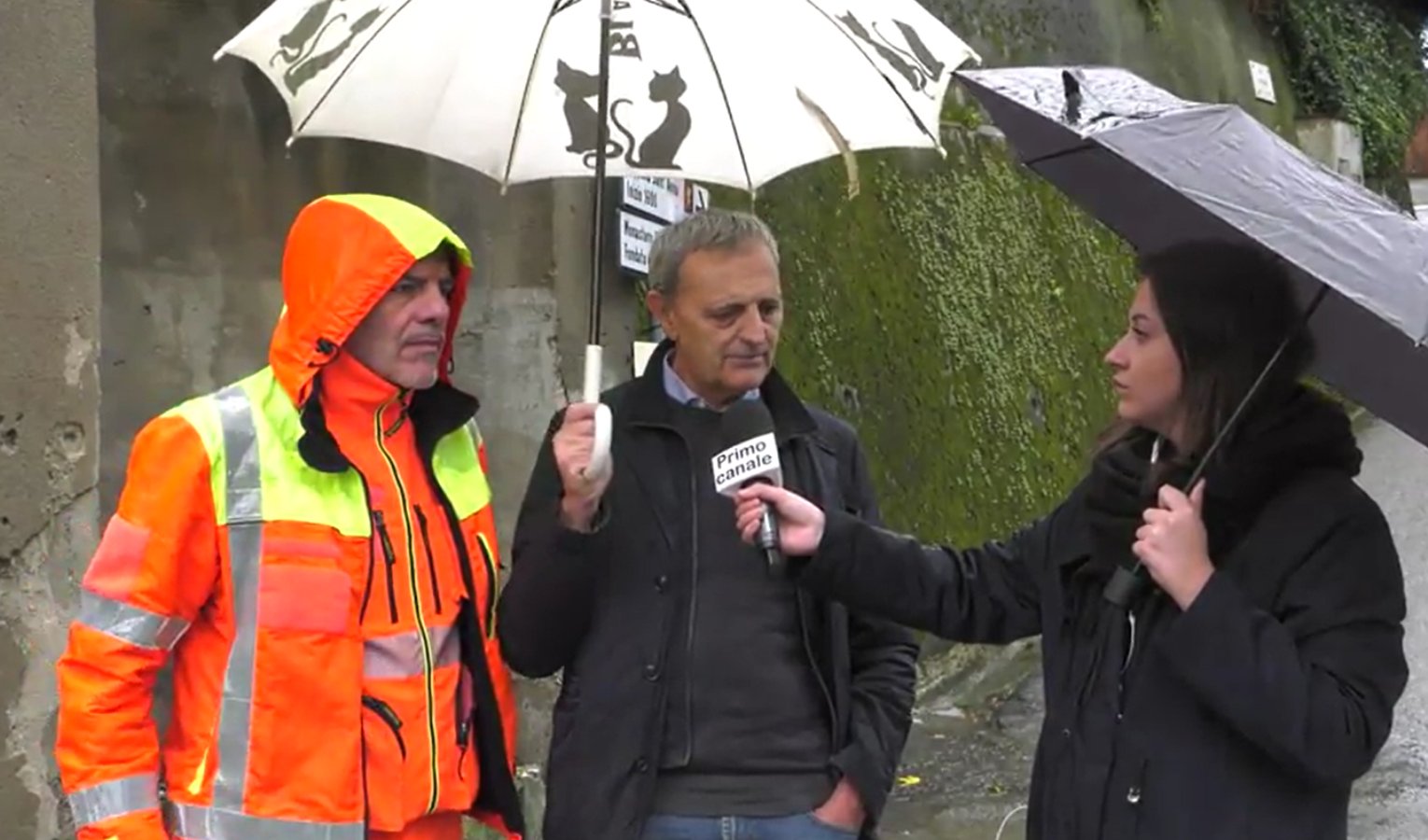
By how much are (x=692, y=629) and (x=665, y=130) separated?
992 mm

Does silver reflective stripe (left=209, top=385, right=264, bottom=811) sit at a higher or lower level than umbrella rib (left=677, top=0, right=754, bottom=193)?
lower

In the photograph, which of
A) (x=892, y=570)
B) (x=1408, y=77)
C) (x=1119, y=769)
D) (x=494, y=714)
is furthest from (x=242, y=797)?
(x=1408, y=77)

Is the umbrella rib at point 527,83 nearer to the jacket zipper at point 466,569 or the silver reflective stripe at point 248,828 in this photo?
the jacket zipper at point 466,569

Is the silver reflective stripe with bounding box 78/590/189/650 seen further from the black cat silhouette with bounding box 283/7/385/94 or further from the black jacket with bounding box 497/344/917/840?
the black cat silhouette with bounding box 283/7/385/94

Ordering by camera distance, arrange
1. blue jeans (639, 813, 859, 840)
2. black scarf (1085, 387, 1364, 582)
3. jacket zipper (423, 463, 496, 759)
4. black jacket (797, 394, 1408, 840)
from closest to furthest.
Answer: black jacket (797, 394, 1408, 840) < black scarf (1085, 387, 1364, 582) < jacket zipper (423, 463, 496, 759) < blue jeans (639, 813, 859, 840)

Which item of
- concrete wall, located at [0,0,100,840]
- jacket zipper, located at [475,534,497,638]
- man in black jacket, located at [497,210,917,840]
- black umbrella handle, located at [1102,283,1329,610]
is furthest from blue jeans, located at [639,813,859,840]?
concrete wall, located at [0,0,100,840]

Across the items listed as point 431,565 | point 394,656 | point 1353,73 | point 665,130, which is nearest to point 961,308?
point 665,130

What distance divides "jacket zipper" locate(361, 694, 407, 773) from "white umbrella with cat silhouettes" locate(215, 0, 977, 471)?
1.09m

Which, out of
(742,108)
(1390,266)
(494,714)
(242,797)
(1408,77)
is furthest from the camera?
(1408,77)

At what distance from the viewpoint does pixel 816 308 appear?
816 centimetres

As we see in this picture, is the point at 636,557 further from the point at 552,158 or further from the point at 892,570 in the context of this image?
the point at 552,158

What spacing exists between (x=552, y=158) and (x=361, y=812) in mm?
1335

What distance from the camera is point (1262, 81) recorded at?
52.5 feet

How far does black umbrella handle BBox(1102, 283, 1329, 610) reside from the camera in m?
2.65
